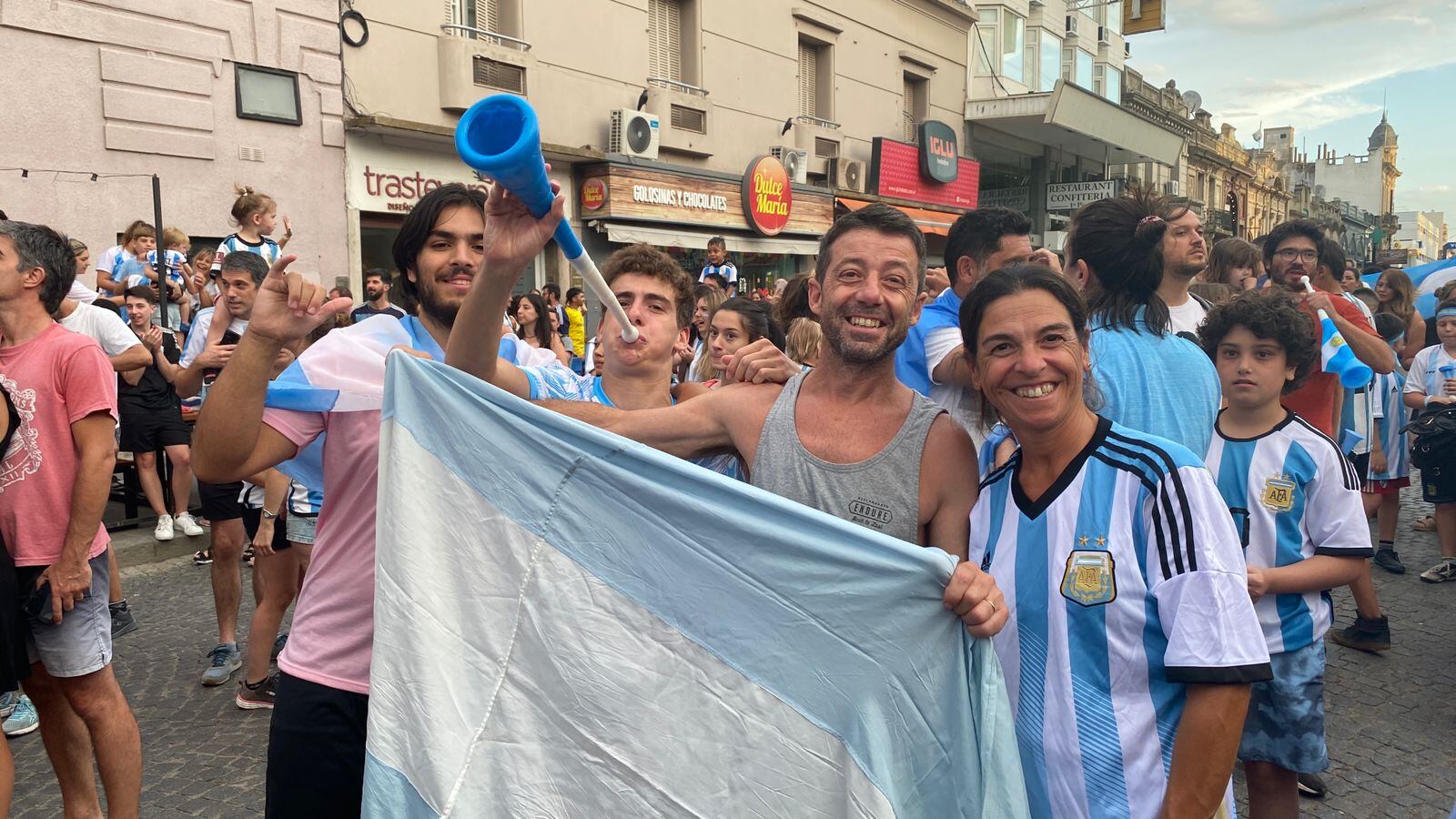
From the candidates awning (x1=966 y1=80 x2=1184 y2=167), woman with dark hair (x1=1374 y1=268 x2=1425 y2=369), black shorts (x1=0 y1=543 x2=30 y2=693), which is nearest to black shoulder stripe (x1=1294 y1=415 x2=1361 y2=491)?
black shorts (x1=0 y1=543 x2=30 y2=693)

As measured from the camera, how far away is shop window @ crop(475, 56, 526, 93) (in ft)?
41.6

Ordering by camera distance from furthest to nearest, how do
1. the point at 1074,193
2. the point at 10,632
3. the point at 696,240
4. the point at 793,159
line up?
1. the point at 1074,193
2. the point at 793,159
3. the point at 696,240
4. the point at 10,632

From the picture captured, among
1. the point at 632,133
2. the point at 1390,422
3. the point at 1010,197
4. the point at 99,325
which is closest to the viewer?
the point at 99,325

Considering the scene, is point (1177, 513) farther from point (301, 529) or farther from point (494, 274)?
point (301, 529)

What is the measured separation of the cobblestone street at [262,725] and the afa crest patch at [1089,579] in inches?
107

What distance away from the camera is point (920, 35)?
22000 millimetres

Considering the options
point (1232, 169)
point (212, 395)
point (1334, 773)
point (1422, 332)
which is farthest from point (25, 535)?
point (1232, 169)

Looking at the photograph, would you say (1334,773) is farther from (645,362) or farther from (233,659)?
(233,659)

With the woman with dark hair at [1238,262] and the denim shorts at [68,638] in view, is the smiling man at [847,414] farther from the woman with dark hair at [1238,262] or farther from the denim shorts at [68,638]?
the woman with dark hair at [1238,262]

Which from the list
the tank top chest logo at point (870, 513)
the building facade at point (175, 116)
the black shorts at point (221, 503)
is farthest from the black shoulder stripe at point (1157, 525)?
the building facade at point (175, 116)

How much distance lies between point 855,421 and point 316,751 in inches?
58.0

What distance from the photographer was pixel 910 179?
21.4 m

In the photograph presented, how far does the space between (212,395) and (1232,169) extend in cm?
5556

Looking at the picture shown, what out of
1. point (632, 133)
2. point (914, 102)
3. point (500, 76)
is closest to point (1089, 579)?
point (500, 76)
